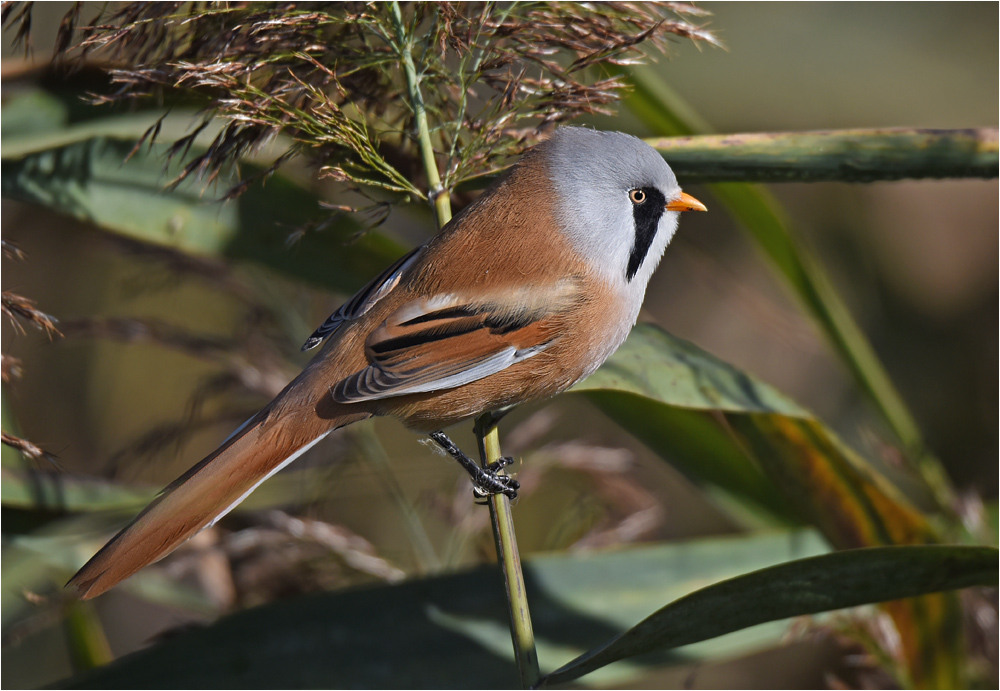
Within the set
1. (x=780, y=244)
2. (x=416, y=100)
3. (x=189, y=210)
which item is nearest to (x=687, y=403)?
(x=780, y=244)

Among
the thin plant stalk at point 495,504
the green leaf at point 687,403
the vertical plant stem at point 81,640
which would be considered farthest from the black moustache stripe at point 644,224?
the vertical plant stem at point 81,640

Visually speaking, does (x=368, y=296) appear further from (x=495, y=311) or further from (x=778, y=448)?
(x=778, y=448)

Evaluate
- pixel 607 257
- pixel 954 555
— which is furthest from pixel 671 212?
pixel 954 555

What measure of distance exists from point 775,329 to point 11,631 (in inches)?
113

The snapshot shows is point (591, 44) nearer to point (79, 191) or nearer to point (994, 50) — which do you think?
point (79, 191)

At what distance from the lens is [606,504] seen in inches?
103

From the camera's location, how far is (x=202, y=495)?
166 centimetres

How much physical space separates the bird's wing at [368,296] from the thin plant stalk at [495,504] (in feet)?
0.45

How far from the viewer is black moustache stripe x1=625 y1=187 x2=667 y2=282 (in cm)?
191

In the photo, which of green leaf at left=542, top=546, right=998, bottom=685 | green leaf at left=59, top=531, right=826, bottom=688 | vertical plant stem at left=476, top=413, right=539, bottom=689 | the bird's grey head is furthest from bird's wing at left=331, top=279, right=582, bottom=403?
green leaf at left=542, top=546, right=998, bottom=685

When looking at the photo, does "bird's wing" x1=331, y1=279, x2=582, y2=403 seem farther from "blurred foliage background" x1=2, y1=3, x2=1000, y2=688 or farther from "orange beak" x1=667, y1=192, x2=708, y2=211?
"blurred foliage background" x1=2, y1=3, x2=1000, y2=688

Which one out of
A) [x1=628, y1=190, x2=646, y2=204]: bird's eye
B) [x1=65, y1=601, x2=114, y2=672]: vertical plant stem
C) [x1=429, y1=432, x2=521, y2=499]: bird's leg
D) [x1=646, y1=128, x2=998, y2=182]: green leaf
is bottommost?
[x1=65, y1=601, x2=114, y2=672]: vertical plant stem

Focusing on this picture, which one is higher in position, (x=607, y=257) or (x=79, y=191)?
(x=79, y=191)

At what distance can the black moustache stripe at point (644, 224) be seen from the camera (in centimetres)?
191
